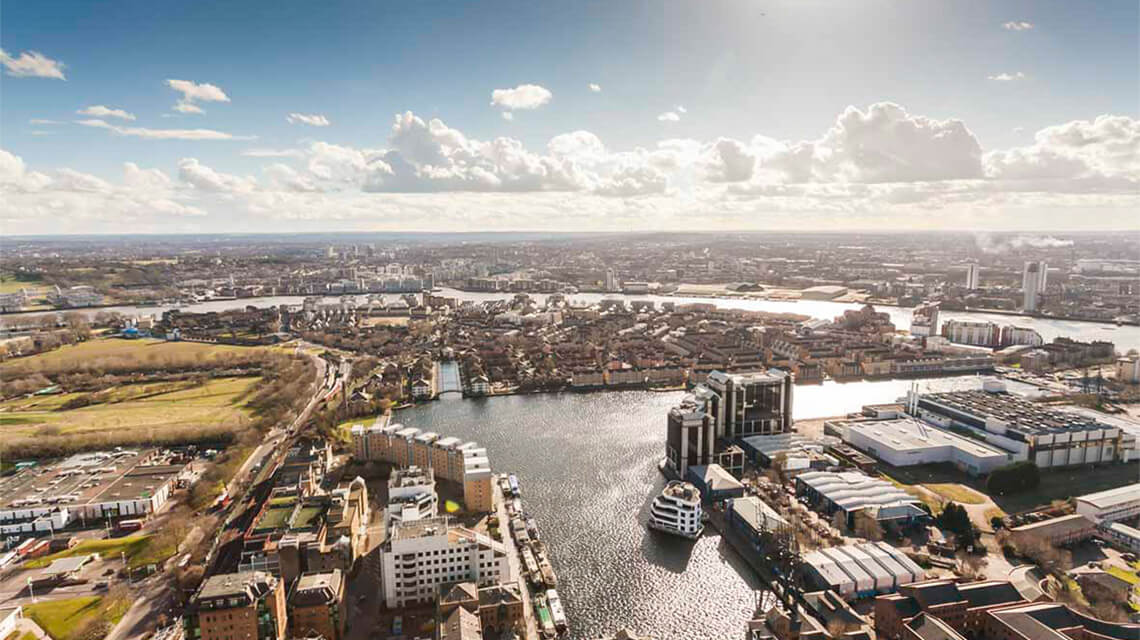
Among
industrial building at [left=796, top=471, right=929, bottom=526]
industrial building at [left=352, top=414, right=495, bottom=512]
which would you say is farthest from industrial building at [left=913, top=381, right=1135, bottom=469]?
industrial building at [left=352, top=414, right=495, bottom=512]

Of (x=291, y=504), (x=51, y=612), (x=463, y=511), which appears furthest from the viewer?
(x=463, y=511)

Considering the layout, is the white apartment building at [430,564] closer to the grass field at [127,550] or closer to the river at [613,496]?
the river at [613,496]

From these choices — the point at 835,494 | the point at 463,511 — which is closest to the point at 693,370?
the point at 835,494

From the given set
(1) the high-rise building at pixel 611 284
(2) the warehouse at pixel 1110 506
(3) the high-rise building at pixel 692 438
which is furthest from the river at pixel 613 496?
(1) the high-rise building at pixel 611 284

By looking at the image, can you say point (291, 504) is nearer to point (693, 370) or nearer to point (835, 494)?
point (835, 494)

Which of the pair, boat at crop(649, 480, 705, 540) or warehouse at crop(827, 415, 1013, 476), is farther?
warehouse at crop(827, 415, 1013, 476)

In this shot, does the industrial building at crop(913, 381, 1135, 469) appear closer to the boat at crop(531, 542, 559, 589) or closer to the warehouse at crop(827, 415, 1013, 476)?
the warehouse at crop(827, 415, 1013, 476)
